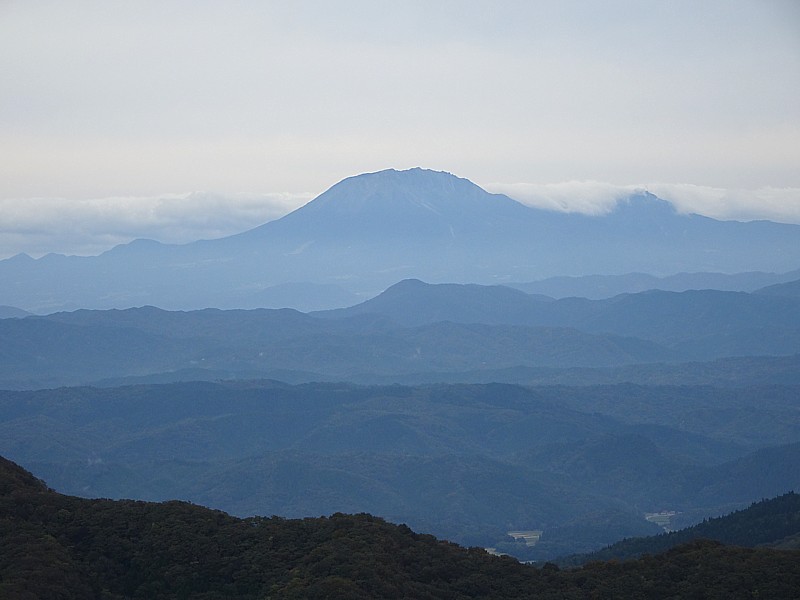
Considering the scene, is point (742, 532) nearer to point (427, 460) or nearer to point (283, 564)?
point (283, 564)

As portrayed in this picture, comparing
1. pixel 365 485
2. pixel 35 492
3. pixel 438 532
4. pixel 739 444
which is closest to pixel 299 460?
pixel 365 485

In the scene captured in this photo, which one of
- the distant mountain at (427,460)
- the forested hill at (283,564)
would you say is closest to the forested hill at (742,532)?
the distant mountain at (427,460)

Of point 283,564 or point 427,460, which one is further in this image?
point 427,460

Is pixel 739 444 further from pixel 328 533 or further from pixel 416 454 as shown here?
pixel 328 533

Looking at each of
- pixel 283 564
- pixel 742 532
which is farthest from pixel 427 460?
pixel 283 564

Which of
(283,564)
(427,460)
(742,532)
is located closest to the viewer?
(283,564)

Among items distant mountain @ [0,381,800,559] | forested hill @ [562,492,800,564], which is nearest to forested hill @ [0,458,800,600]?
forested hill @ [562,492,800,564]

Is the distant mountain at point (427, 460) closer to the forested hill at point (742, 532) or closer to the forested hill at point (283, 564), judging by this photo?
the forested hill at point (742, 532)
